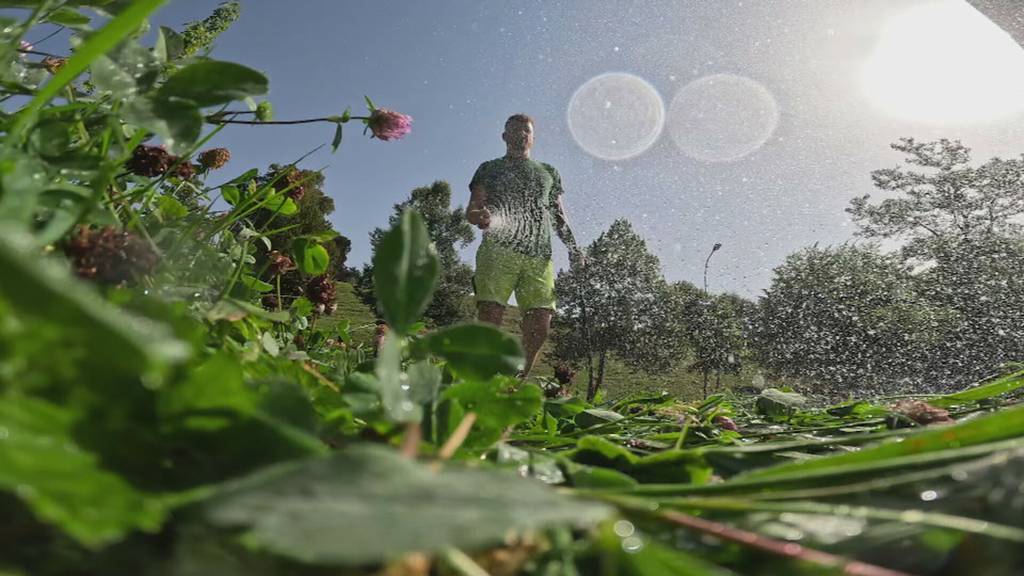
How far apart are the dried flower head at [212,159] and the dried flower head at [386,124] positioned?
11.1 inches

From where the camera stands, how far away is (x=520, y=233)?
3.76 m

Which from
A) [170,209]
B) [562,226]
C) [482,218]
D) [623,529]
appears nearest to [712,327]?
[562,226]

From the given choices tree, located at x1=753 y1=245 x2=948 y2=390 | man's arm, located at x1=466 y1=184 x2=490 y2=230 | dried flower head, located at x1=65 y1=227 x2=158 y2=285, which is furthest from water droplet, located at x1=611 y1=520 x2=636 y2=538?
tree, located at x1=753 y1=245 x2=948 y2=390

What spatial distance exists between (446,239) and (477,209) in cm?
1482

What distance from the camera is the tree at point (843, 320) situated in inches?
361

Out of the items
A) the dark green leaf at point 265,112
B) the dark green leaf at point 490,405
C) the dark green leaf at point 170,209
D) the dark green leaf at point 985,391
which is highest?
the dark green leaf at point 265,112

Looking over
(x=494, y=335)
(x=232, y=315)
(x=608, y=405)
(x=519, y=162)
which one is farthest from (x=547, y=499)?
(x=519, y=162)

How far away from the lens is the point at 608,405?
0.84 metres

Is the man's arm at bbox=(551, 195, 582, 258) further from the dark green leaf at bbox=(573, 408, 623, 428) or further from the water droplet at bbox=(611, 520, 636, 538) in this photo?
the water droplet at bbox=(611, 520, 636, 538)

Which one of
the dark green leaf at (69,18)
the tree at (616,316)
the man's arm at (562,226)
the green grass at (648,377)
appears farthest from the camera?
the green grass at (648,377)

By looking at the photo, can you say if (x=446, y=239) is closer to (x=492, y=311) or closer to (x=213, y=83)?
(x=492, y=311)

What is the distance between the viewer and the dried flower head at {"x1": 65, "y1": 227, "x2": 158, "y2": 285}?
0.80 feet

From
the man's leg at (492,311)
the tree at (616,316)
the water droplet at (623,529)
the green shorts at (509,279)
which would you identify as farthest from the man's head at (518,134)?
the tree at (616,316)

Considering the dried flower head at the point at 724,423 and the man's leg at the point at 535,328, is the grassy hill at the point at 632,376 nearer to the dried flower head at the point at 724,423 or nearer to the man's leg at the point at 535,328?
the man's leg at the point at 535,328
